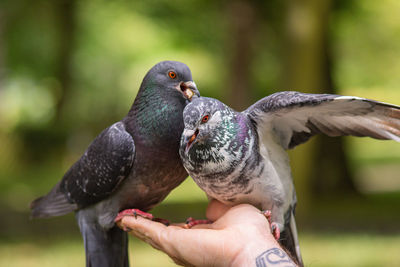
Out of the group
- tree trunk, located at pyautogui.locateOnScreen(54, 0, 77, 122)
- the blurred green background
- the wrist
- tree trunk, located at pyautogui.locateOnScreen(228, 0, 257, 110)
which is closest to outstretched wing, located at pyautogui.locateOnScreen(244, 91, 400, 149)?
the wrist

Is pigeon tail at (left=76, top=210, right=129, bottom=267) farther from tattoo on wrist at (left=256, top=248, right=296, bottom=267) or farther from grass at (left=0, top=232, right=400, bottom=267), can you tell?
grass at (left=0, top=232, right=400, bottom=267)

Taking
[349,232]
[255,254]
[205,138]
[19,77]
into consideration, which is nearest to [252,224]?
[255,254]

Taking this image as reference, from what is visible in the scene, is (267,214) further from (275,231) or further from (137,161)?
(137,161)

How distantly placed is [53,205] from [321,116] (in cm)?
203

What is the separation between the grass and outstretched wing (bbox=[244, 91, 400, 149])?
3.66 m

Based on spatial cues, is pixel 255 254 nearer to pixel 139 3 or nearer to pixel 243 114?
pixel 243 114

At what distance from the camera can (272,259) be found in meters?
2.66

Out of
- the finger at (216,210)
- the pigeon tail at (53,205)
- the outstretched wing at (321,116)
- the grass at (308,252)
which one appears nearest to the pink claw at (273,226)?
the finger at (216,210)

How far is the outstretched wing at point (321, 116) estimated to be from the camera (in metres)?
2.58

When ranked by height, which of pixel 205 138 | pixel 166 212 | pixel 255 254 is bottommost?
pixel 166 212

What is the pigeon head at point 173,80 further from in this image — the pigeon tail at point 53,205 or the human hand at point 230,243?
the pigeon tail at point 53,205

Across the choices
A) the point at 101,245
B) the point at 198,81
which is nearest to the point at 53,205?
the point at 101,245

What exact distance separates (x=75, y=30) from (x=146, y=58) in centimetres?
447

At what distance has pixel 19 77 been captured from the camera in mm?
19688
